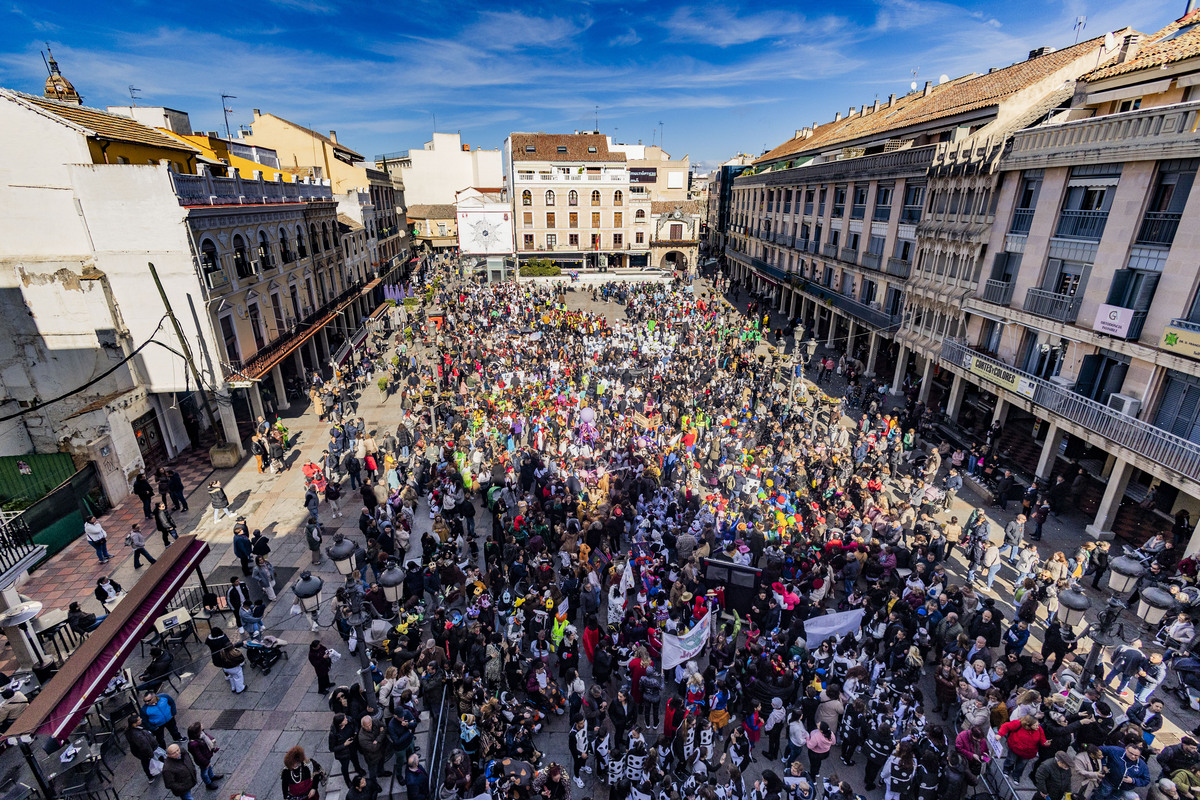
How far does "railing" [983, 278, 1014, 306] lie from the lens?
19828 millimetres

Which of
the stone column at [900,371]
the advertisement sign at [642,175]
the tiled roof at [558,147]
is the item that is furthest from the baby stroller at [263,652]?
the advertisement sign at [642,175]

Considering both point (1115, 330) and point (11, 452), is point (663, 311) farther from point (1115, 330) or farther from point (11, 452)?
point (11, 452)

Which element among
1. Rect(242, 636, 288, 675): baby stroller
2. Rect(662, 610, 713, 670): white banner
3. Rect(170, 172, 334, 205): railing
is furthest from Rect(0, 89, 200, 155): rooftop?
Rect(662, 610, 713, 670): white banner

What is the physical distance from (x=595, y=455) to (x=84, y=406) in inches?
685

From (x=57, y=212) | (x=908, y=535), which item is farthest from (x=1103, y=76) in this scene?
(x=57, y=212)

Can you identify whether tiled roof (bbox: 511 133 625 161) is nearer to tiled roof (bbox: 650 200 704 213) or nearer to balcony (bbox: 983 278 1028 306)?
tiled roof (bbox: 650 200 704 213)

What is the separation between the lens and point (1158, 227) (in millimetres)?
14797

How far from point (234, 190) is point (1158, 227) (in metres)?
30.9

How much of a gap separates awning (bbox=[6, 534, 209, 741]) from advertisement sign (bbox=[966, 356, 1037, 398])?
79.7ft

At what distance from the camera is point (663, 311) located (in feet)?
120

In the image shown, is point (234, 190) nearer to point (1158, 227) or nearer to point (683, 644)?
point (683, 644)

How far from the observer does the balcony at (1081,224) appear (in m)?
16.4

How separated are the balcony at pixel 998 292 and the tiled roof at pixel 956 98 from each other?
7.23 metres

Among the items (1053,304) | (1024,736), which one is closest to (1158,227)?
(1053,304)
